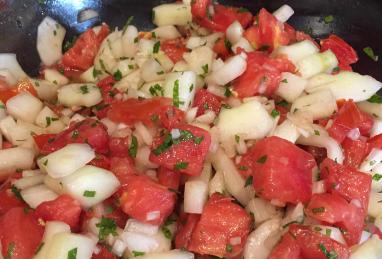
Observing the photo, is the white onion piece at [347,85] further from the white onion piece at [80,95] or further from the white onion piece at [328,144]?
the white onion piece at [80,95]

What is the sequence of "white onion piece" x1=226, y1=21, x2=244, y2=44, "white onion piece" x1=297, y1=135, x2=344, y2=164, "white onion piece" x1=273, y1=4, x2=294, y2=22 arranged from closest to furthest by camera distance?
"white onion piece" x1=297, y1=135, x2=344, y2=164
"white onion piece" x1=226, y1=21, x2=244, y2=44
"white onion piece" x1=273, y1=4, x2=294, y2=22

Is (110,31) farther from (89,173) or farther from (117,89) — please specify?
(89,173)

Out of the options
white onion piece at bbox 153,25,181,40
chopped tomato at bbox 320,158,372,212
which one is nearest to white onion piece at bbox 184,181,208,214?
chopped tomato at bbox 320,158,372,212

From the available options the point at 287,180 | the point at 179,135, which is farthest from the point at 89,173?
the point at 287,180

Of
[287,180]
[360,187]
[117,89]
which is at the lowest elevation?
[360,187]

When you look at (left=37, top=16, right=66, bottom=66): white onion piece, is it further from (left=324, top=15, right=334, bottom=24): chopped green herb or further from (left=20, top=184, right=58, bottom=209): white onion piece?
(left=324, top=15, right=334, bottom=24): chopped green herb

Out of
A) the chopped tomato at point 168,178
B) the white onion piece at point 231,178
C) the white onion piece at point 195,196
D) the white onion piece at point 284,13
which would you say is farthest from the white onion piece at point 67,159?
the white onion piece at point 284,13

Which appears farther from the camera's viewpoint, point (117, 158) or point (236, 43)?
point (236, 43)
